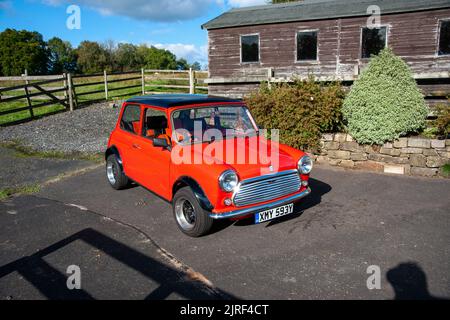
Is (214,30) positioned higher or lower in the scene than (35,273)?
higher

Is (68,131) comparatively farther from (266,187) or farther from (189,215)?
(266,187)

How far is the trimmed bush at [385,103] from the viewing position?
24.2 ft

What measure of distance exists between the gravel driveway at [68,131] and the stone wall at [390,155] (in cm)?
651

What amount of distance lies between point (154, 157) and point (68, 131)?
8.93 meters

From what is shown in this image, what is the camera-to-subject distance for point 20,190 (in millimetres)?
6949

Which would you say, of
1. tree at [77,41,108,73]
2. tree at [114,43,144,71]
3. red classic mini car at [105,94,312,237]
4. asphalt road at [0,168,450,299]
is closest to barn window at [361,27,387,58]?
asphalt road at [0,168,450,299]

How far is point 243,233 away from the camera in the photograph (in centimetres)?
496

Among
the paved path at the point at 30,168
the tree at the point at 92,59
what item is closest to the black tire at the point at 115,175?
the paved path at the point at 30,168

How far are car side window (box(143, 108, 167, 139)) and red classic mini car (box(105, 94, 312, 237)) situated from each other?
0.02m

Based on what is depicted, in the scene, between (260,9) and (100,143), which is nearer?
(100,143)

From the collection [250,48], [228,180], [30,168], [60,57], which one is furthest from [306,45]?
[60,57]
